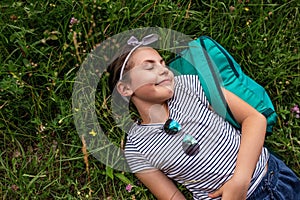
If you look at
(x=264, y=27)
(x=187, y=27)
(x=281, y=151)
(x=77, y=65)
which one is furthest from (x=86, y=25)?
(x=281, y=151)

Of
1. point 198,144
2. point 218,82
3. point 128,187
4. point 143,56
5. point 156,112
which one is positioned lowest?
point 128,187

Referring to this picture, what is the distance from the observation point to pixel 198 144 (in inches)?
96.7

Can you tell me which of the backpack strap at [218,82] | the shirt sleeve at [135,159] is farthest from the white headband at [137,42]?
the shirt sleeve at [135,159]

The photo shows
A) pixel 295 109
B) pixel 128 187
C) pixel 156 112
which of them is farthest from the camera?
pixel 295 109

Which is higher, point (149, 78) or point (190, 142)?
point (149, 78)

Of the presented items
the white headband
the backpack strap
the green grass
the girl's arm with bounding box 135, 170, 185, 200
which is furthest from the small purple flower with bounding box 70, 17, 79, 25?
the girl's arm with bounding box 135, 170, 185, 200

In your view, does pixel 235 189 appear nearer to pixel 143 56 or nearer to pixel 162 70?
pixel 162 70

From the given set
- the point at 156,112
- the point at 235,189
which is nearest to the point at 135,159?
the point at 156,112

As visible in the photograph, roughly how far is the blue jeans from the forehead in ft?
2.66

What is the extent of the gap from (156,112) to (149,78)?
19 centimetres

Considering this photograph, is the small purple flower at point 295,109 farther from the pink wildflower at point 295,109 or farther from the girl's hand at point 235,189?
the girl's hand at point 235,189

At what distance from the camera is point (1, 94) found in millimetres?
2611

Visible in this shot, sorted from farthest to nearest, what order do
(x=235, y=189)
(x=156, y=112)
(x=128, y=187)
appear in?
(x=128, y=187) < (x=156, y=112) < (x=235, y=189)

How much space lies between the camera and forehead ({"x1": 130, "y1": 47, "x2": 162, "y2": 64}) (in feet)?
8.01
